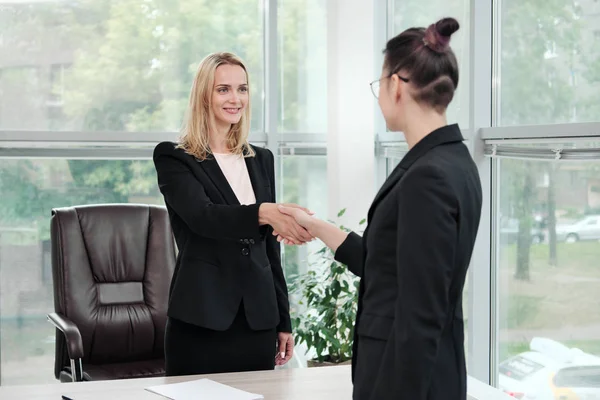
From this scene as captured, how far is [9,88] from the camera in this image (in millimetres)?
4648

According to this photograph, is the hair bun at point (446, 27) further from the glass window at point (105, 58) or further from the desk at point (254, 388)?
the glass window at point (105, 58)

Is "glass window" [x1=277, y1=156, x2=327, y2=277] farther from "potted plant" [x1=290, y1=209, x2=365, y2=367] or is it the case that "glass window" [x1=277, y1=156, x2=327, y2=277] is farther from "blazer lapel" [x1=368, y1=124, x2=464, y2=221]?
"blazer lapel" [x1=368, y1=124, x2=464, y2=221]

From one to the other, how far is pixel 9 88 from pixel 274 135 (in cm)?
152

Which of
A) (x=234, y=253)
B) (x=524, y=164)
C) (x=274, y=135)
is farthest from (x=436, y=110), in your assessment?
(x=274, y=135)

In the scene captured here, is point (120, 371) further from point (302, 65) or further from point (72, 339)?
point (302, 65)

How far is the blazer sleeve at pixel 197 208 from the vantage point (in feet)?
8.36

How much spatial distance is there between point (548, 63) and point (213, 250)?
4.82ft

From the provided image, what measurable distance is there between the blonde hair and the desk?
77 cm

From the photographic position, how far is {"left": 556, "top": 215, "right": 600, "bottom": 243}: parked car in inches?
114

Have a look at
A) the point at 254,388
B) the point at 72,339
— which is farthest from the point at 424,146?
the point at 72,339

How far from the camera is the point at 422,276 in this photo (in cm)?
153

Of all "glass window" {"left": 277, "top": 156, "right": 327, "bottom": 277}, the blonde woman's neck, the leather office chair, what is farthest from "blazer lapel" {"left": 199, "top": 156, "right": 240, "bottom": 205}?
"glass window" {"left": 277, "top": 156, "right": 327, "bottom": 277}

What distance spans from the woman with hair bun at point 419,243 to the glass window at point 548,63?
1.38 meters

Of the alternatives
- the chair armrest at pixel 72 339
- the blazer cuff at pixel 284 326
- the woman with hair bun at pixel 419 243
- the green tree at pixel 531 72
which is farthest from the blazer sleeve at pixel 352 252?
the chair armrest at pixel 72 339
